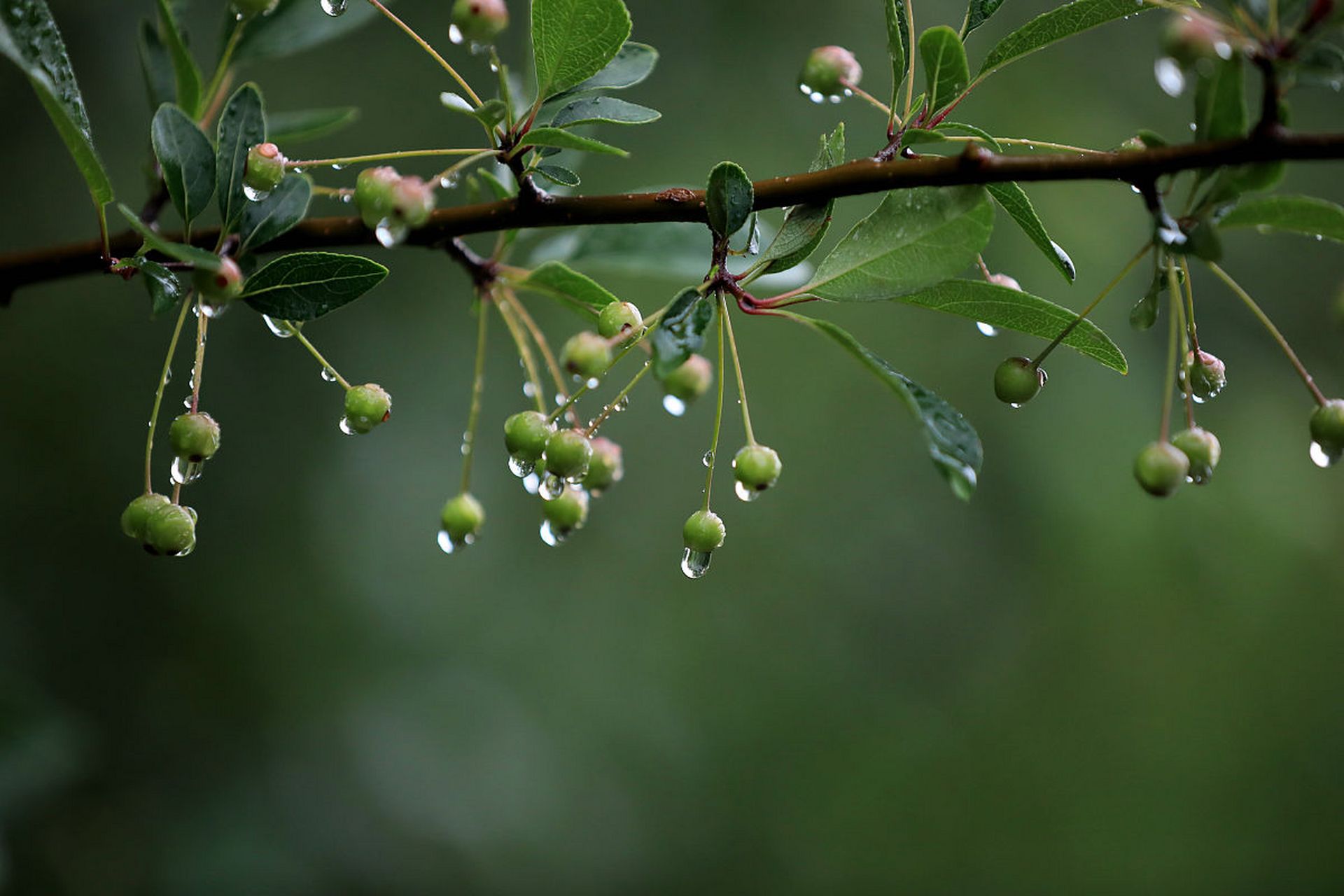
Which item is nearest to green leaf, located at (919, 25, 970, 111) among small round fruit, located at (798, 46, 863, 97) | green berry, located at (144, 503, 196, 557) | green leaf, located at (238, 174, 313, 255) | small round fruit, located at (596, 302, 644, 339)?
small round fruit, located at (798, 46, 863, 97)

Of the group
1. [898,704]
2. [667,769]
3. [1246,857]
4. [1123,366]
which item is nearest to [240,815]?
[667,769]

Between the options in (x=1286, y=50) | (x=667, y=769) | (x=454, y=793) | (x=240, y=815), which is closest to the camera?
(x=1286, y=50)

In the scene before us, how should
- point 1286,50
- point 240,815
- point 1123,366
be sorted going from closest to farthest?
point 1286,50, point 1123,366, point 240,815

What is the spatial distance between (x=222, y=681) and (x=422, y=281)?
1353 millimetres

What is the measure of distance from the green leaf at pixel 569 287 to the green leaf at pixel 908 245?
0.29m

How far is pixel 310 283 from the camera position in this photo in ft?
3.72

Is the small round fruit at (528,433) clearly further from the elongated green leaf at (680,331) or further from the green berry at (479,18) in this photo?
the green berry at (479,18)

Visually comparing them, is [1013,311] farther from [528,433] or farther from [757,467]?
[528,433]

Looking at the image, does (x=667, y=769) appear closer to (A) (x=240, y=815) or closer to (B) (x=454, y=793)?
(B) (x=454, y=793)

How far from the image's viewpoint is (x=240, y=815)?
291cm

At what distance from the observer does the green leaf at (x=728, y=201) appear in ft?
3.42

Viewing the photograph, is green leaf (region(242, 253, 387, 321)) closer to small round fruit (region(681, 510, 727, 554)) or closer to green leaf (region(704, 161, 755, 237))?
green leaf (region(704, 161, 755, 237))

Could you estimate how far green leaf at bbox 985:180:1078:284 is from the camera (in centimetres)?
110

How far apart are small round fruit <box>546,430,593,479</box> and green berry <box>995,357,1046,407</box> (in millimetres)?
467
